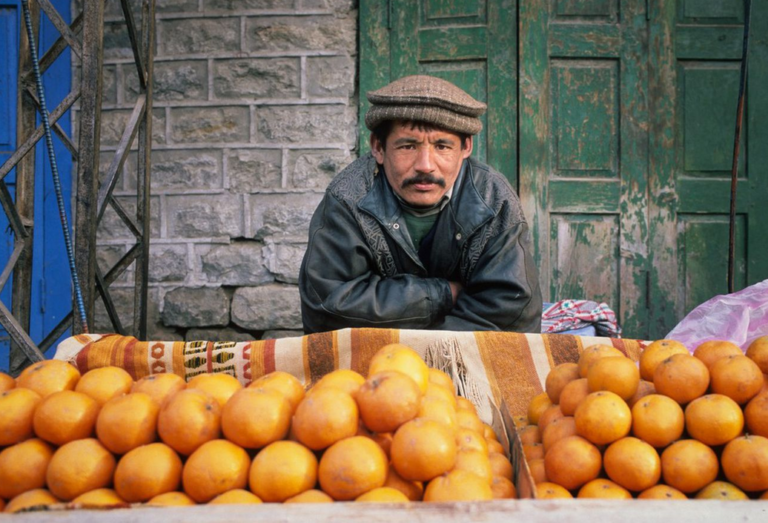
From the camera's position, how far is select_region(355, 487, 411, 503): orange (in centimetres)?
108

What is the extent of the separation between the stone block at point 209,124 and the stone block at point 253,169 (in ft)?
0.37

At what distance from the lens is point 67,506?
1.04 meters

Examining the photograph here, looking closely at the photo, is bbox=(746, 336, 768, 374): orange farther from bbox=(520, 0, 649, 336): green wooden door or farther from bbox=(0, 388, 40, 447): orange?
bbox=(520, 0, 649, 336): green wooden door

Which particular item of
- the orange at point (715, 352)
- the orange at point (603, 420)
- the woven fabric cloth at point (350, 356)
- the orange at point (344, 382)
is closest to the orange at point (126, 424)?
the orange at point (344, 382)

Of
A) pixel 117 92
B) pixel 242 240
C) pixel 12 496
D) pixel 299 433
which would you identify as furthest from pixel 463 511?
pixel 117 92

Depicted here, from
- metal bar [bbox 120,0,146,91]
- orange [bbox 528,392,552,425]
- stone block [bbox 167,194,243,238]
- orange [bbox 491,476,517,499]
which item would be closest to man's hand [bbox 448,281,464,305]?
orange [bbox 528,392,552,425]

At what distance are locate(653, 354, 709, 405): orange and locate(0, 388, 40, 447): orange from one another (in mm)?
1355

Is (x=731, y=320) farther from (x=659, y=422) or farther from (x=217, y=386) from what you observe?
(x=217, y=386)

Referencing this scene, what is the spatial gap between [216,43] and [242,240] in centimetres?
130

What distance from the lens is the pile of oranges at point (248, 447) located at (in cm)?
114

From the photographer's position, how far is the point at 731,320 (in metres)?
2.55

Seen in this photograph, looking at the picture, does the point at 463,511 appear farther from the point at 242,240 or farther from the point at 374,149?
the point at 242,240

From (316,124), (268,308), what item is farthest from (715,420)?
(316,124)

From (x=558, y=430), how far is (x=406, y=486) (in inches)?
16.8
